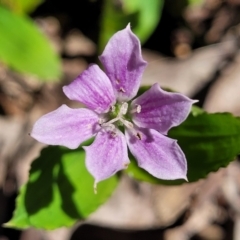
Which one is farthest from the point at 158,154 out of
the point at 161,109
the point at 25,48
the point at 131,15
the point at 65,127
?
the point at 25,48

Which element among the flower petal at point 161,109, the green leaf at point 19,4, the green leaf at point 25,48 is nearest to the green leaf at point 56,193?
the flower petal at point 161,109

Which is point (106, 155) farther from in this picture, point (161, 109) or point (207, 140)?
point (207, 140)

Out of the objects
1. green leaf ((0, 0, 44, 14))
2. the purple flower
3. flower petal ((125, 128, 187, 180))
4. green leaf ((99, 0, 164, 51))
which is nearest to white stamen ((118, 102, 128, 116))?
the purple flower

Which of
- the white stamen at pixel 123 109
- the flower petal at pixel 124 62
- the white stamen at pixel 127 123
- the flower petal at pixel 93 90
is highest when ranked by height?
the flower petal at pixel 124 62

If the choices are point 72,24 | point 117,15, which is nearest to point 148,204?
point 117,15

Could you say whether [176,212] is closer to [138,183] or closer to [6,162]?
[138,183]

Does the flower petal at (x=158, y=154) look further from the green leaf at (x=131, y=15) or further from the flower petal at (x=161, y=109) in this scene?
the green leaf at (x=131, y=15)
